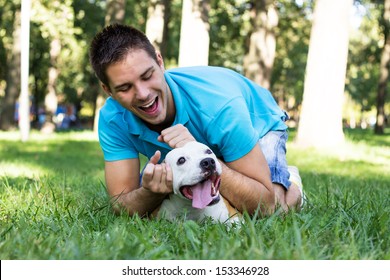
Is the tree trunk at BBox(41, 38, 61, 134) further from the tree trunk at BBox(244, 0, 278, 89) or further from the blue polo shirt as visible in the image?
the blue polo shirt

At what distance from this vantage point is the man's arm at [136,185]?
3.65 m

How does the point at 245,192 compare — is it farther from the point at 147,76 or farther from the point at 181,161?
the point at 147,76

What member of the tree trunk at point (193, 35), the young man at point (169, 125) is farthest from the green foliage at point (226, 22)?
the young man at point (169, 125)

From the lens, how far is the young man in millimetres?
3740

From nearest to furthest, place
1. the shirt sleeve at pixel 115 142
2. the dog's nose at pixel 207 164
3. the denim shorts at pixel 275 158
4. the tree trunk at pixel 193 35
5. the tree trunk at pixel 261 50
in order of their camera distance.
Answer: the dog's nose at pixel 207 164 → the shirt sleeve at pixel 115 142 → the denim shorts at pixel 275 158 → the tree trunk at pixel 193 35 → the tree trunk at pixel 261 50

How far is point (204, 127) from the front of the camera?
405cm

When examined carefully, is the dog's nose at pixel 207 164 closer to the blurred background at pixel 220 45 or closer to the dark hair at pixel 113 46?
the dark hair at pixel 113 46

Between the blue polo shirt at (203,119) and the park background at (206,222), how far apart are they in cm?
54

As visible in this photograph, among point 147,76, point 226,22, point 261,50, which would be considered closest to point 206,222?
point 147,76

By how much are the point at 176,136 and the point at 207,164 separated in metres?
0.38

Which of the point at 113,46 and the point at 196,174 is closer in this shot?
the point at 196,174

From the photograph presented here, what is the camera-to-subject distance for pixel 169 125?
4.20 meters
